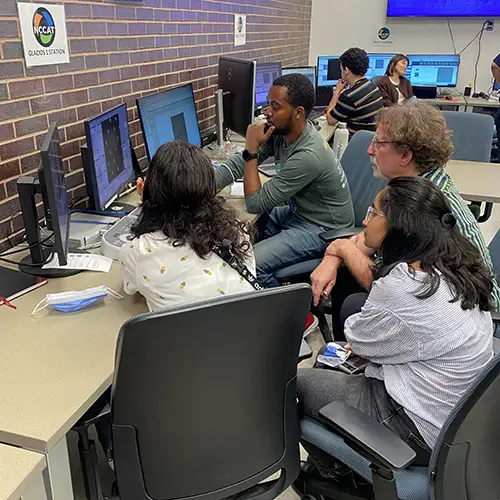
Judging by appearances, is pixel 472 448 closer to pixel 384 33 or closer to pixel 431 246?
pixel 431 246

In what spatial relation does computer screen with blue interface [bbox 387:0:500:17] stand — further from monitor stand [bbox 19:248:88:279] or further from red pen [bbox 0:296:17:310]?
red pen [bbox 0:296:17:310]

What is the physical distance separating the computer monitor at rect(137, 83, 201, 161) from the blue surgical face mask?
909mm

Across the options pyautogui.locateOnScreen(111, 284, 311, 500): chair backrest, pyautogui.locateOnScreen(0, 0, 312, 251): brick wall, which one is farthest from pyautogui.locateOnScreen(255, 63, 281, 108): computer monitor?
pyautogui.locateOnScreen(111, 284, 311, 500): chair backrest

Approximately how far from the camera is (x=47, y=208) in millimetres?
1385

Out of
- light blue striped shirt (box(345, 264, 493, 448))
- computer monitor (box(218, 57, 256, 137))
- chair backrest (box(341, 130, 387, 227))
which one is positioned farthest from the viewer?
computer monitor (box(218, 57, 256, 137))

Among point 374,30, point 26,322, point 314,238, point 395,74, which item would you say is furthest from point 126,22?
point 374,30

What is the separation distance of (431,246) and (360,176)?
1.40 metres

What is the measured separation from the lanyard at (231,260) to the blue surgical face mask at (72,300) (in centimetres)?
36

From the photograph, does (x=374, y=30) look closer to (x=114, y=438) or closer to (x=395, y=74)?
(x=395, y=74)

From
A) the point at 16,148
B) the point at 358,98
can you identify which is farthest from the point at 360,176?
the point at 16,148

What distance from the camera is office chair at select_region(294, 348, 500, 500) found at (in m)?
1.00

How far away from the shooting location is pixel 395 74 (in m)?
5.09

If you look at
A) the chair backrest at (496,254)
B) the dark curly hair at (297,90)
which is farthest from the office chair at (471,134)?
the dark curly hair at (297,90)

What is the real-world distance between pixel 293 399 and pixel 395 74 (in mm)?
4616
